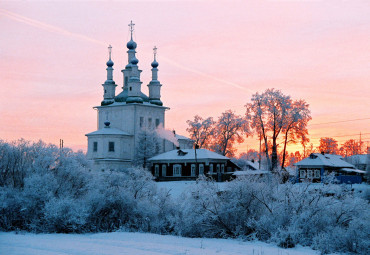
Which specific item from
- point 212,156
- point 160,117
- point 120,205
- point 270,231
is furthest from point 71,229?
point 160,117

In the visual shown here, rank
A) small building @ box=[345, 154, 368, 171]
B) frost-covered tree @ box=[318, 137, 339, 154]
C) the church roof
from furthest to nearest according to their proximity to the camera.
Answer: frost-covered tree @ box=[318, 137, 339, 154] → small building @ box=[345, 154, 368, 171] → the church roof

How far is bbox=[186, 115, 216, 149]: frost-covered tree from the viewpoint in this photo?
7725 centimetres

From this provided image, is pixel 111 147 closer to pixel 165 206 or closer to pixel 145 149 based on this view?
pixel 145 149

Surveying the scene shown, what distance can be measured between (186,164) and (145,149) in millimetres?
7016

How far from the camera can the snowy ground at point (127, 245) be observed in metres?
22.0

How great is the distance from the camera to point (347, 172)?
61688mm

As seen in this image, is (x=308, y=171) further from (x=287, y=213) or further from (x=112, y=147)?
(x=287, y=213)

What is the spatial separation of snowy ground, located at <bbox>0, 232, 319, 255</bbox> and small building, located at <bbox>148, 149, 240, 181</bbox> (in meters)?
32.5

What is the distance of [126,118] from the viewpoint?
2726 inches

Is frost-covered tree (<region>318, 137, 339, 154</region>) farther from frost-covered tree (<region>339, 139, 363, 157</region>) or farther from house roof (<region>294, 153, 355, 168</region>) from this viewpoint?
house roof (<region>294, 153, 355, 168</region>)

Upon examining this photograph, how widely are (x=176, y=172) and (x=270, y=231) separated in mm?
35969

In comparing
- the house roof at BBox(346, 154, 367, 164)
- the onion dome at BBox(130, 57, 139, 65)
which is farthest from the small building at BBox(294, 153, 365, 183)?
the house roof at BBox(346, 154, 367, 164)

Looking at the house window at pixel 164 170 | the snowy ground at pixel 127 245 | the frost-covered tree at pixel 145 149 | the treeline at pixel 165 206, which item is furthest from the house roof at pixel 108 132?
the snowy ground at pixel 127 245

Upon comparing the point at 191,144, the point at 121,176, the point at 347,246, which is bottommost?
the point at 347,246
